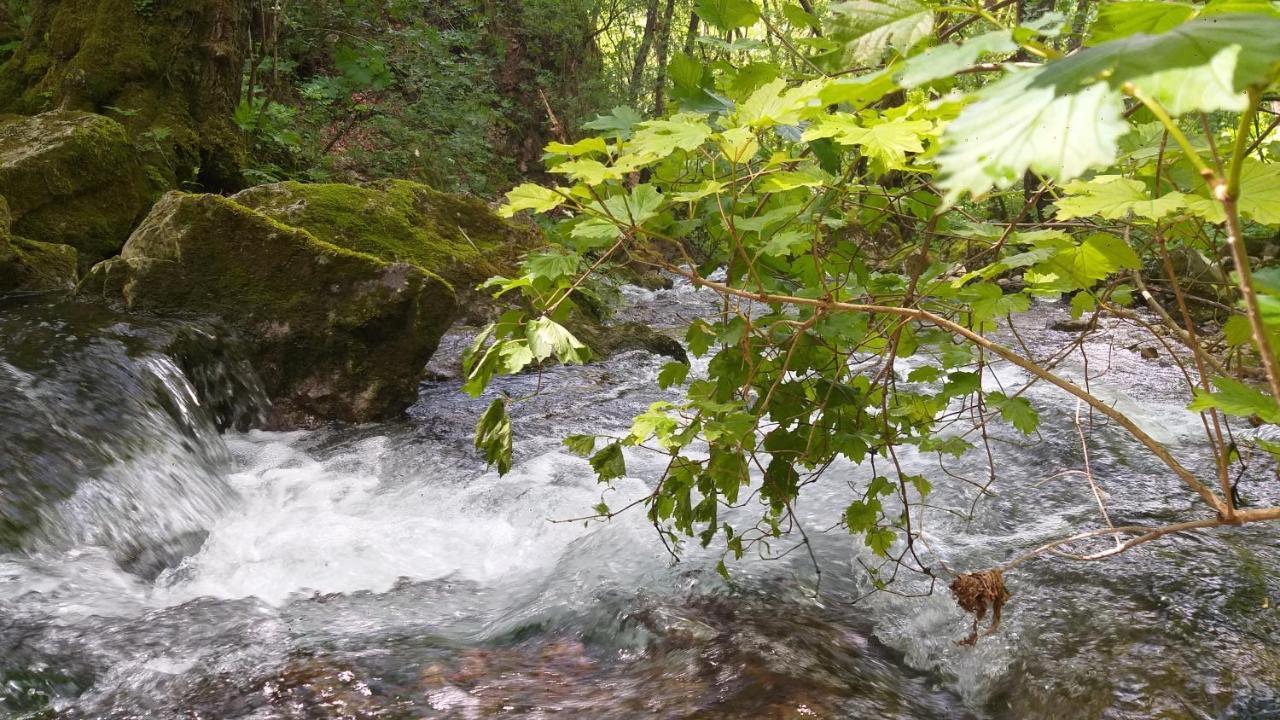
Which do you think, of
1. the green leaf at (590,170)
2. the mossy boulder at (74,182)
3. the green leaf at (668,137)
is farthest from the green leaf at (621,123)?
the mossy boulder at (74,182)

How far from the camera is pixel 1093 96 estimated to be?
548 millimetres

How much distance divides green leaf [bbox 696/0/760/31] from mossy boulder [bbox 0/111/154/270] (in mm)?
6684

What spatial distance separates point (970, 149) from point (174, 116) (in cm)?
905

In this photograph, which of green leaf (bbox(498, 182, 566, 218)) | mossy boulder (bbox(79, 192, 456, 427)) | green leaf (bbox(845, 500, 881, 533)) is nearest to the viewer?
green leaf (bbox(498, 182, 566, 218))

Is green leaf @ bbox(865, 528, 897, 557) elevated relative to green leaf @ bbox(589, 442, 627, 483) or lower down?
lower down

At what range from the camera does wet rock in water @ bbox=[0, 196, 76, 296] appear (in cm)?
564

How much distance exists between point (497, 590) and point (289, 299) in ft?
9.73

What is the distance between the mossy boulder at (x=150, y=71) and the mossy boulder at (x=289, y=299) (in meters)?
2.90

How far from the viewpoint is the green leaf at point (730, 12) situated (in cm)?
174

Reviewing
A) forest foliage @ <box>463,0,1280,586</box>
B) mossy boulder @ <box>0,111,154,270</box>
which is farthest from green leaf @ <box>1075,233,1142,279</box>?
mossy boulder @ <box>0,111,154,270</box>

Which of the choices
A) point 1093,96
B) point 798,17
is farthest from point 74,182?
point 1093,96

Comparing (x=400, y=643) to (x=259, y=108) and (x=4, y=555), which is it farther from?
(x=259, y=108)

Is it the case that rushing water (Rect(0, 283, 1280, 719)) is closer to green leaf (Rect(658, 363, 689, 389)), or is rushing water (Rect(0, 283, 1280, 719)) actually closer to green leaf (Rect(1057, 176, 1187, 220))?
green leaf (Rect(658, 363, 689, 389))

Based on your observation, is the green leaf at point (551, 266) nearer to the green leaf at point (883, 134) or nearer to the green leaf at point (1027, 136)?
the green leaf at point (883, 134)
